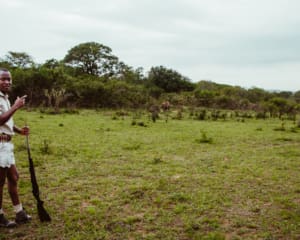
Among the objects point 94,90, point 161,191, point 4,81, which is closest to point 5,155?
point 4,81

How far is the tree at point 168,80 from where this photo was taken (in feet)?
145

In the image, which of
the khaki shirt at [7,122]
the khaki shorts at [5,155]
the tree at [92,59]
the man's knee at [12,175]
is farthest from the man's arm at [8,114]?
the tree at [92,59]

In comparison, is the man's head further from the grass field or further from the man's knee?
the grass field

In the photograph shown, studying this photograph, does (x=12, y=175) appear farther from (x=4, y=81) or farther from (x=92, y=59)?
(x=92, y=59)

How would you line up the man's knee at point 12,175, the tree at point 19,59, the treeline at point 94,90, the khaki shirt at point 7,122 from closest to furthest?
the khaki shirt at point 7,122 → the man's knee at point 12,175 → the treeline at point 94,90 → the tree at point 19,59

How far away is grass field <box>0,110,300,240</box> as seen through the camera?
3773 millimetres

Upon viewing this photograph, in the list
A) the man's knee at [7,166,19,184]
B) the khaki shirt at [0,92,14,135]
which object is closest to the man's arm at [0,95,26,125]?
the khaki shirt at [0,92,14,135]

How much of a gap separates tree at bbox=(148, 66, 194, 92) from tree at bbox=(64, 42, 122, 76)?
259 inches

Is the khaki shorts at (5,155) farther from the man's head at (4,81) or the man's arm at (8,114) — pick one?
the man's head at (4,81)

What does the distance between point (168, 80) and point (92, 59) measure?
37.3 ft

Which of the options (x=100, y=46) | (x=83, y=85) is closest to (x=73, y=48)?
(x=100, y=46)

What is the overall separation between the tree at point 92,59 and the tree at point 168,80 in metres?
6.59

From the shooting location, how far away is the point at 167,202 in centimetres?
469

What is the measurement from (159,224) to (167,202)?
0.79 m
